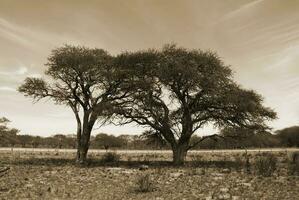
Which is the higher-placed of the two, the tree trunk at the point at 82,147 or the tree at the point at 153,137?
the tree at the point at 153,137

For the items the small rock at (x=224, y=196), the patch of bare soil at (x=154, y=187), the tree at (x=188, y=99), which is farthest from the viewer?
the tree at (x=188, y=99)

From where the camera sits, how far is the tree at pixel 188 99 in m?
29.5

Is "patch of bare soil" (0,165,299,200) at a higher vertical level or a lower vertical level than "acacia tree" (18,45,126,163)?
lower

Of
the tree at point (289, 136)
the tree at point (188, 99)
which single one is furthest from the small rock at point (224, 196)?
the tree at point (289, 136)

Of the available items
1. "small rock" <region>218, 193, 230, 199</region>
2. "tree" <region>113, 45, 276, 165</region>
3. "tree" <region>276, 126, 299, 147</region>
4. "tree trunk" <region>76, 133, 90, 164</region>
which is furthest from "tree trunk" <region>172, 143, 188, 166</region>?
"tree" <region>276, 126, 299, 147</region>

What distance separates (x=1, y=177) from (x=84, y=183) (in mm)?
5067

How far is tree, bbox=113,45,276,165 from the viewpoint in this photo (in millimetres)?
29547

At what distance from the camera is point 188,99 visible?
31.0 m

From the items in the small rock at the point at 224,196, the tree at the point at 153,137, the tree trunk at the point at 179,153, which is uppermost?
the tree at the point at 153,137

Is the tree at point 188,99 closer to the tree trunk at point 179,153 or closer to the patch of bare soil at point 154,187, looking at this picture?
the tree trunk at point 179,153

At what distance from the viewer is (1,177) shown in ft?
64.2

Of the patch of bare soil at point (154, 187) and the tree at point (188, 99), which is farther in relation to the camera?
the tree at point (188, 99)

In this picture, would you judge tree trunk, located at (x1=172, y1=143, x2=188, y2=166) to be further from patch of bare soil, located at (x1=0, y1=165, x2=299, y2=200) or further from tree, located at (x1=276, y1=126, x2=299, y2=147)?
tree, located at (x1=276, y1=126, x2=299, y2=147)

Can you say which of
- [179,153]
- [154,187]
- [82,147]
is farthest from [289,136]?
[154,187]
